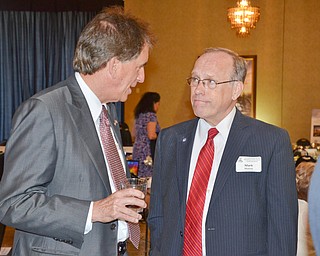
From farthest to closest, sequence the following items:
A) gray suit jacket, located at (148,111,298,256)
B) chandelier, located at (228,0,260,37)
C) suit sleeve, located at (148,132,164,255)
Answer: chandelier, located at (228,0,260,37), suit sleeve, located at (148,132,164,255), gray suit jacket, located at (148,111,298,256)

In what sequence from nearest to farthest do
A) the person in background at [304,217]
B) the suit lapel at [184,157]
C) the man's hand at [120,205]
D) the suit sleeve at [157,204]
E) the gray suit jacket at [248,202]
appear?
the man's hand at [120,205], the gray suit jacket at [248,202], the suit lapel at [184,157], the suit sleeve at [157,204], the person in background at [304,217]

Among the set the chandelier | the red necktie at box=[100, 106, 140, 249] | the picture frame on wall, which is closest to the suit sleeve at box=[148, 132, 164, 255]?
the red necktie at box=[100, 106, 140, 249]

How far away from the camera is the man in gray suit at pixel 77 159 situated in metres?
1.85

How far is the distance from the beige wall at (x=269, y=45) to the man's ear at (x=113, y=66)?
32.4 feet

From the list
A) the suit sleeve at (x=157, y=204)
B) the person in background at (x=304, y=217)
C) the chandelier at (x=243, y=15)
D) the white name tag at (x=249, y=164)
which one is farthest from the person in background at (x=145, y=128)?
the white name tag at (x=249, y=164)

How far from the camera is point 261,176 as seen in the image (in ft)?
7.49

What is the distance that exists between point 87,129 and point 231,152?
2.15ft

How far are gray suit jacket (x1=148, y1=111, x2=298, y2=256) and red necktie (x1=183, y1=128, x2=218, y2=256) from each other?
35 millimetres

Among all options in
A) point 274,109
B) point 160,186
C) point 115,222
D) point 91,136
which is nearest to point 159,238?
point 160,186

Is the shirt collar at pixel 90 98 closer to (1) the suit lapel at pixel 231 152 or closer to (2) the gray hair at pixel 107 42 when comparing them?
(2) the gray hair at pixel 107 42

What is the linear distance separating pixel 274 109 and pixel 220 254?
32.0 feet

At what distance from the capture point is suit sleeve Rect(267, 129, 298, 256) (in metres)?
2.26

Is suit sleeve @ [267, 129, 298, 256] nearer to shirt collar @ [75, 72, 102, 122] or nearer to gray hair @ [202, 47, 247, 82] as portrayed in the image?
gray hair @ [202, 47, 247, 82]

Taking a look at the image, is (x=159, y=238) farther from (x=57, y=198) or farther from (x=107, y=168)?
(x=57, y=198)
